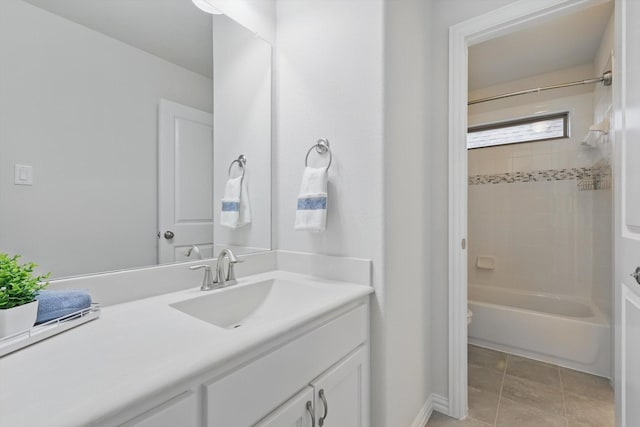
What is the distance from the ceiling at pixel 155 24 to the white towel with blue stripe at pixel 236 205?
493 mm

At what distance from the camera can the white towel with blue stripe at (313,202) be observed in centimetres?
131

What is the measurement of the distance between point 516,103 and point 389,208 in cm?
256

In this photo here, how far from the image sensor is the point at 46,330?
71 cm

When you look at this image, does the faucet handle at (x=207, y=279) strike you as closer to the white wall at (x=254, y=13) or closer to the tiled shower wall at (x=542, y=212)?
the white wall at (x=254, y=13)

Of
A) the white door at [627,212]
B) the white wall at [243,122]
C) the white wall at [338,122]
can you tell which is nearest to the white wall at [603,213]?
the white door at [627,212]

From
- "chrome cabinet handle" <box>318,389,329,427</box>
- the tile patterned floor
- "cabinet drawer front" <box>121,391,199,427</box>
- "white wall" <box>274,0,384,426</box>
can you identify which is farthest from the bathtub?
"cabinet drawer front" <box>121,391,199,427</box>

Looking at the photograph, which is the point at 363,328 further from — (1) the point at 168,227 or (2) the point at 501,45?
(2) the point at 501,45

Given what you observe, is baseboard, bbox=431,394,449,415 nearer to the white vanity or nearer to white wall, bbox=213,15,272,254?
the white vanity

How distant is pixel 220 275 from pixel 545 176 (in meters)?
3.07

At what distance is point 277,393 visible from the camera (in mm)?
798

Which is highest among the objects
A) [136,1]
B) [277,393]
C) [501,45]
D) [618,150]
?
[501,45]

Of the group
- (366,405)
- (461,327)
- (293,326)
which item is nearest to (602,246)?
(461,327)

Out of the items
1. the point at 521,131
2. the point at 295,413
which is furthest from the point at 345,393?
the point at 521,131

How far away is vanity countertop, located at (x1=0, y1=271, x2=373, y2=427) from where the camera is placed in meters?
0.46
